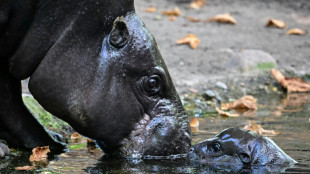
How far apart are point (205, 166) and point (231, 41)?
26.1 ft

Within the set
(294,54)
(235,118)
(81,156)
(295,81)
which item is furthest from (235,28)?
(81,156)

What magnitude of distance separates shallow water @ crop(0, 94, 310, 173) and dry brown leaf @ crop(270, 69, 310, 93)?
2320mm

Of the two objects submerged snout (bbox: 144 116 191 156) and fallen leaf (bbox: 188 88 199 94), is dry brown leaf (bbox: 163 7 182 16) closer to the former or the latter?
fallen leaf (bbox: 188 88 199 94)

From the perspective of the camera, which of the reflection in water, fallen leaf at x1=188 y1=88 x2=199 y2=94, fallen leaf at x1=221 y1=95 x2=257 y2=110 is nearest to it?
the reflection in water

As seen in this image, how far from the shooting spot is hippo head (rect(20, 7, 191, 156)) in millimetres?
5480

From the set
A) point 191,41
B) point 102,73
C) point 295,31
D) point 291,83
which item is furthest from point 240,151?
point 295,31

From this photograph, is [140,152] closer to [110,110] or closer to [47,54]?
[110,110]

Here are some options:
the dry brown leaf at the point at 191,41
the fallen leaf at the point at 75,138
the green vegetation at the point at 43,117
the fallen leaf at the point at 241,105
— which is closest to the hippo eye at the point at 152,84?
the fallen leaf at the point at 75,138

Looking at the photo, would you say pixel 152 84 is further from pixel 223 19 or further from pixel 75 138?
pixel 223 19

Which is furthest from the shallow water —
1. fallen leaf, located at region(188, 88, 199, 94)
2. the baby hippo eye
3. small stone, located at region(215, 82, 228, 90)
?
small stone, located at region(215, 82, 228, 90)

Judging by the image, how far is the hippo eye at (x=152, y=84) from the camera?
18.4 feet

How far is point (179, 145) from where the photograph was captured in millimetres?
5559

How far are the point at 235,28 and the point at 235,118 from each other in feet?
20.3

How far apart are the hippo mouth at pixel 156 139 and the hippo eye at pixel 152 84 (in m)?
0.23
